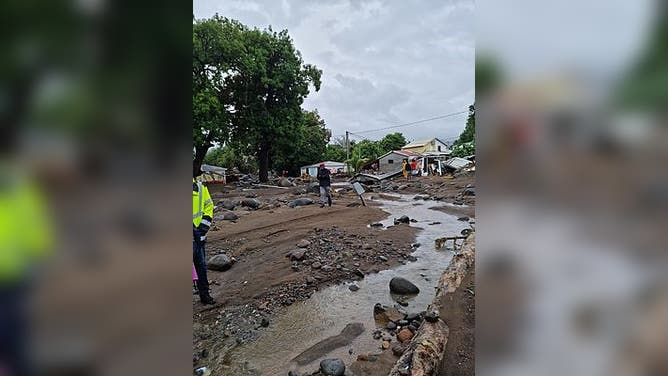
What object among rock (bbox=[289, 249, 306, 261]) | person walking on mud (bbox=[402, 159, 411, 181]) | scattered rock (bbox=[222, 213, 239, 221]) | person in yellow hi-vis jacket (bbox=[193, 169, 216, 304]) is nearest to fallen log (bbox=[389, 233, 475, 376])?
person in yellow hi-vis jacket (bbox=[193, 169, 216, 304])

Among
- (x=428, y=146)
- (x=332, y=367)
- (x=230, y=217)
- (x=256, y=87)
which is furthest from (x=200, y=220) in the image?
(x=428, y=146)

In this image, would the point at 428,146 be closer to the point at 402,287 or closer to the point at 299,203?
the point at 299,203

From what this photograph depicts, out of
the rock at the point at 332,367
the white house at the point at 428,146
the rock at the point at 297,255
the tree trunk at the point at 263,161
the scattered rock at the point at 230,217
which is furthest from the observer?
the white house at the point at 428,146

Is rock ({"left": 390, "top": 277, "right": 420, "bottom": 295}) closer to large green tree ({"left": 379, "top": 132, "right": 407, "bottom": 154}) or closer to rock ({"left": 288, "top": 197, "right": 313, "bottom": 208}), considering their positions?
rock ({"left": 288, "top": 197, "right": 313, "bottom": 208})

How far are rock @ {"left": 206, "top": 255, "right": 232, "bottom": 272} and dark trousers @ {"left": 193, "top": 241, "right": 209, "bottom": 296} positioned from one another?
1586 mm

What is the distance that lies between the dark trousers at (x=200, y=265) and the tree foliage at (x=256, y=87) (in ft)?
55.2

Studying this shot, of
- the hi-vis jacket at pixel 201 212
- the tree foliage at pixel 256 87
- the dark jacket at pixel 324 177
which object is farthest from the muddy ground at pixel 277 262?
the tree foliage at pixel 256 87

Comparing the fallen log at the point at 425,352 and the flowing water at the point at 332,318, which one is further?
the flowing water at the point at 332,318
